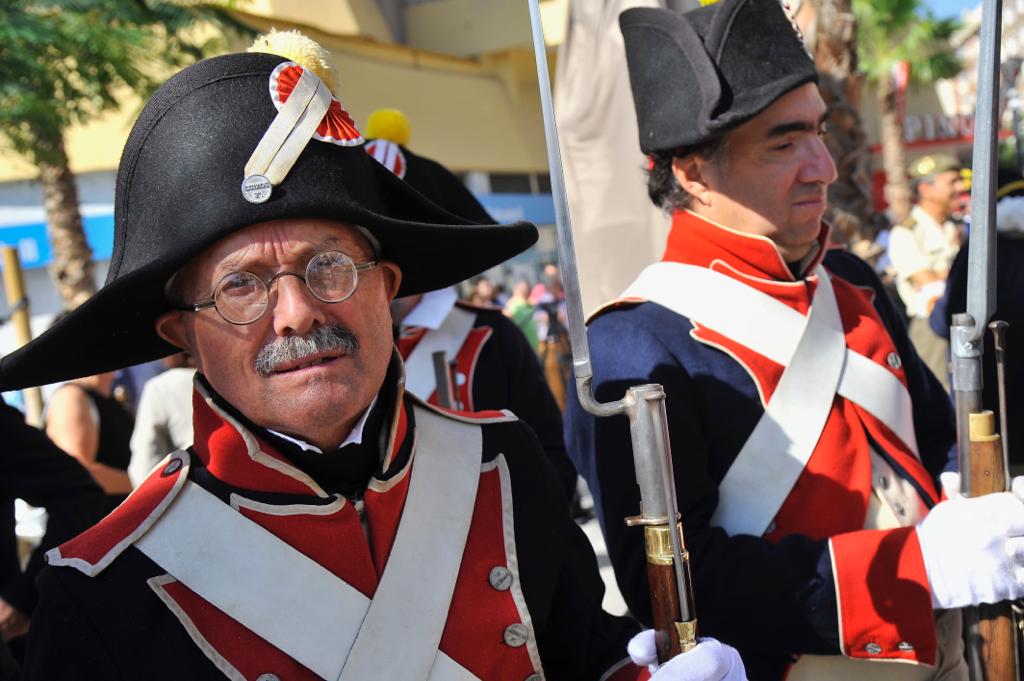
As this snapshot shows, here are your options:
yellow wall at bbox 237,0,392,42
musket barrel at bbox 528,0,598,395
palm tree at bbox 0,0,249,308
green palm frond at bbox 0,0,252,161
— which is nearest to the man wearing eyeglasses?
musket barrel at bbox 528,0,598,395

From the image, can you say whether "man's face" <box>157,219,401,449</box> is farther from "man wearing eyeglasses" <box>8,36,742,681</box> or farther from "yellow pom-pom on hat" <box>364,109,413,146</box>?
"yellow pom-pom on hat" <box>364,109,413,146</box>

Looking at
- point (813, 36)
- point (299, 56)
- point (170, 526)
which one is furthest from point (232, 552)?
point (813, 36)

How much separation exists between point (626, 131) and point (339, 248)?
2330 mm

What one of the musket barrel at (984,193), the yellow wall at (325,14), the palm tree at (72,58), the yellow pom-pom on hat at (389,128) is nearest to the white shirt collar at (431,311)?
the yellow pom-pom on hat at (389,128)

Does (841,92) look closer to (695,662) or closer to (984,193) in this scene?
(984,193)

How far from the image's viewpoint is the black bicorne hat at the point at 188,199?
1.62 metres

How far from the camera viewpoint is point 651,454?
5.06 ft

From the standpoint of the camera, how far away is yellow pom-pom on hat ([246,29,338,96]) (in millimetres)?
1870

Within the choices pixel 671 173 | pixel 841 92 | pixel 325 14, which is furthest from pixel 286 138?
pixel 325 14

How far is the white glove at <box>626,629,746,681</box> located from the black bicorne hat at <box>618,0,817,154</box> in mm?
1132

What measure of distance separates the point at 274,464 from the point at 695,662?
2.33 ft

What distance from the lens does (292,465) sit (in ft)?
5.62

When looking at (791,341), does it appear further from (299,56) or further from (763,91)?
(299,56)

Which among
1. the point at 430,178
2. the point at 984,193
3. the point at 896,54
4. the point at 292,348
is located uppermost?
the point at 896,54
